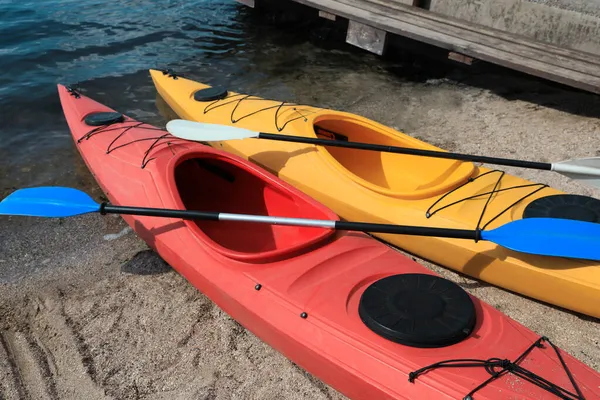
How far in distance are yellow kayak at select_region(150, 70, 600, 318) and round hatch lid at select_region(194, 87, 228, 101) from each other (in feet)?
0.68

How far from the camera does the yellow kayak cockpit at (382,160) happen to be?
166 inches

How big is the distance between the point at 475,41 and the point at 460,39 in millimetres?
187

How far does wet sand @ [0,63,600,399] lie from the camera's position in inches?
114

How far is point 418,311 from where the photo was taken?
252 cm

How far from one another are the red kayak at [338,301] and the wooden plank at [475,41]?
3.60 metres

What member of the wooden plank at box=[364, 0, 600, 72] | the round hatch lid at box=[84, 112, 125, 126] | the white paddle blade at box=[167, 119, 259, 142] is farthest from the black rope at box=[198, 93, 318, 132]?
the wooden plank at box=[364, 0, 600, 72]

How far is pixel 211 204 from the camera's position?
434 cm

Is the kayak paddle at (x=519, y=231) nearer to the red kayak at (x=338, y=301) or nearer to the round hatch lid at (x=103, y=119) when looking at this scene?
the red kayak at (x=338, y=301)

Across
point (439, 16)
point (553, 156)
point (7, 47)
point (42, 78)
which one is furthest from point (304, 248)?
point (7, 47)

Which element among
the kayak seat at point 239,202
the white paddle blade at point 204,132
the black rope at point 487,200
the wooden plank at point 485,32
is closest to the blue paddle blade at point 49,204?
the kayak seat at point 239,202

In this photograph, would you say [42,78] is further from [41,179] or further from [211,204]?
[211,204]

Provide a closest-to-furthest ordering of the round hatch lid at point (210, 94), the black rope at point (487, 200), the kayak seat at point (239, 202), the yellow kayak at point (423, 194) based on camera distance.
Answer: the yellow kayak at point (423, 194), the black rope at point (487, 200), the kayak seat at point (239, 202), the round hatch lid at point (210, 94)

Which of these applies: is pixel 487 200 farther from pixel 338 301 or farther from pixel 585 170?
pixel 338 301

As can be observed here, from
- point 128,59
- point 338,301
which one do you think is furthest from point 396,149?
point 128,59
